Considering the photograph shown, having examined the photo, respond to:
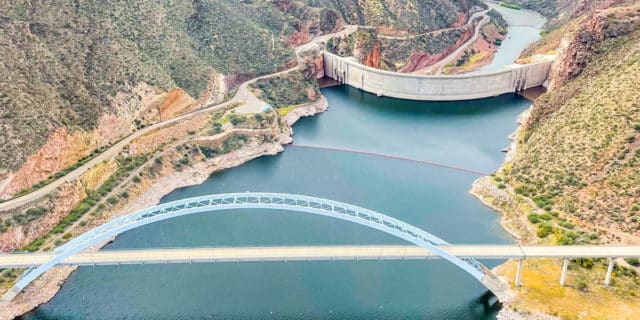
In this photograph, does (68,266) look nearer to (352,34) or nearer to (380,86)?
(380,86)

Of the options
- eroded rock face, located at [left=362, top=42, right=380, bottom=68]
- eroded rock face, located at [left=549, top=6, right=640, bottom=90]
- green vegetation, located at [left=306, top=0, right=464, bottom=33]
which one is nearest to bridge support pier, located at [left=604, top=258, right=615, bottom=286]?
eroded rock face, located at [left=549, top=6, right=640, bottom=90]

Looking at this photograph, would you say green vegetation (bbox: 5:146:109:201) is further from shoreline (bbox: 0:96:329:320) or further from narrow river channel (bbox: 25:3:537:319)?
narrow river channel (bbox: 25:3:537:319)

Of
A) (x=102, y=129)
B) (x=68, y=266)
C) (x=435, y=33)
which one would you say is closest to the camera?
(x=68, y=266)

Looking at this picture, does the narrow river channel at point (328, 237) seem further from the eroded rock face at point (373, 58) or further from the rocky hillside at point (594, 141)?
the eroded rock face at point (373, 58)

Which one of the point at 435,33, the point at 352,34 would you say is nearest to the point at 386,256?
the point at 352,34

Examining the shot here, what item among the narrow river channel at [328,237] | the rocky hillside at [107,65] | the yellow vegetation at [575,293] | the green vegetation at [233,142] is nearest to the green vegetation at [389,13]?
the rocky hillside at [107,65]
